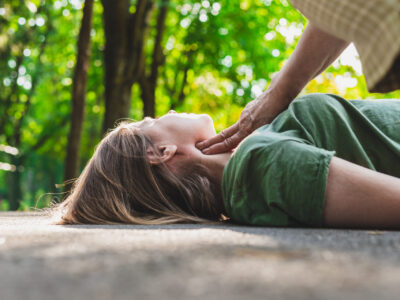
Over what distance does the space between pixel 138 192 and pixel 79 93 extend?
3984 millimetres

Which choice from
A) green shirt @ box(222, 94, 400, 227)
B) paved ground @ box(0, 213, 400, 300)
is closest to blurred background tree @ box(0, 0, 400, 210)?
green shirt @ box(222, 94, 400, 227)

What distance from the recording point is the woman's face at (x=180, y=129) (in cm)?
274

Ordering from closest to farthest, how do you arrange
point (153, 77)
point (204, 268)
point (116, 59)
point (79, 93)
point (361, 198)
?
point (204, 268) < point (361, 198) < point (79, 93) < point (116, 59) < point (153, 77)

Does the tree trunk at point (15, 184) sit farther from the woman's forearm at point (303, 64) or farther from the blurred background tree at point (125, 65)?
the woman's forearm at point (303, 64)

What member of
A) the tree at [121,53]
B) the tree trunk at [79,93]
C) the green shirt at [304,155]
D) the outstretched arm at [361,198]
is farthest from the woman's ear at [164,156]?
the tree at [121,53]

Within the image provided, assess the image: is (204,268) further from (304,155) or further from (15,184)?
(15,184)

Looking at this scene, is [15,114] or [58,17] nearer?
[58,17]

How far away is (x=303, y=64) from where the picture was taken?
8.81ft

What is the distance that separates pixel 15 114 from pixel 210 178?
13.6 meters

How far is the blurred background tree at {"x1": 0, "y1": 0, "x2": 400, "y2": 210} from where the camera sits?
700 centimetres

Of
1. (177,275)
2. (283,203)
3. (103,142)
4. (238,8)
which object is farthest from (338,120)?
(238,8)

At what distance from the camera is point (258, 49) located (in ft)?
35.9

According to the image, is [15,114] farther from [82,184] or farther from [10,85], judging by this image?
[82,184]

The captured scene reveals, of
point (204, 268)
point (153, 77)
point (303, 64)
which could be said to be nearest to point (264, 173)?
point (303, 64)
